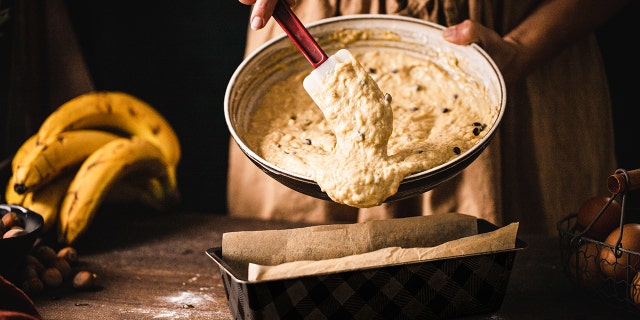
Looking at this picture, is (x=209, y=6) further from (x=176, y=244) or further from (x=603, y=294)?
(x=603, y=294)

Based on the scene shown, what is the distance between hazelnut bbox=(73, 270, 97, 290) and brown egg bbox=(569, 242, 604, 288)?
88 cm

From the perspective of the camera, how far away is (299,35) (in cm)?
109

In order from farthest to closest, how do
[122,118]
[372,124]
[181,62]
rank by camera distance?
[181,62], [122,118], [372,124]

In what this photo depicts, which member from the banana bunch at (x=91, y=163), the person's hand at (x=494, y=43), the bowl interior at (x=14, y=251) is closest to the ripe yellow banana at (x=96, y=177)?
the banana bunch at (x=91, y=163)

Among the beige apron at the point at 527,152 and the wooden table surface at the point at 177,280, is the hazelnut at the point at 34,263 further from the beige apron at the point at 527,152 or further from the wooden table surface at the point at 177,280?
the beige apron at the point at 527,152

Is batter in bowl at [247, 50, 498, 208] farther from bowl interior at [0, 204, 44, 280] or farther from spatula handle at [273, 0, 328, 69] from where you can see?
bowl interior at [0, 204, 44, 280]

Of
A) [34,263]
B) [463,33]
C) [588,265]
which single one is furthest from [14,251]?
[588,265]

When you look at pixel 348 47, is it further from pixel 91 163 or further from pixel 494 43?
pixel 91 163

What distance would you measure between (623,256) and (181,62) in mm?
1465

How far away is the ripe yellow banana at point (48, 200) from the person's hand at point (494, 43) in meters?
0.97

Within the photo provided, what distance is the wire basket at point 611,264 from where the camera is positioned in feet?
3.40

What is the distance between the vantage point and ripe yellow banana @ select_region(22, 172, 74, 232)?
153 cm

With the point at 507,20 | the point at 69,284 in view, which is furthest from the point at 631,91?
the point at 69,284

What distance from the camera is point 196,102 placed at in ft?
7.02
